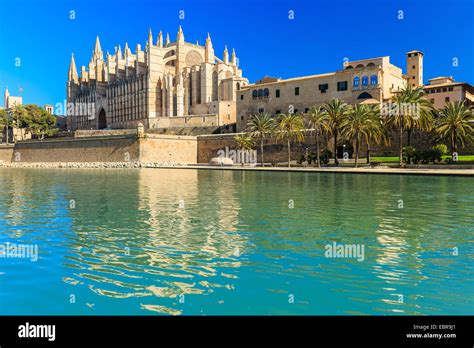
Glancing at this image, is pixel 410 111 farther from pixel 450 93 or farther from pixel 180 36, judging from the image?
pixel 180 36

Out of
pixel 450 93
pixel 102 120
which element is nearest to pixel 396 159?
pixel 450 93

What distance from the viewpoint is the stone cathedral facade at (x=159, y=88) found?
259 ft

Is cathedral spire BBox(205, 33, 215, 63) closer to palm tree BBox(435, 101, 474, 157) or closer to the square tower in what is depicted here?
the square tower

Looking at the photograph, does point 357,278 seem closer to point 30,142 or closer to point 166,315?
point 166,315

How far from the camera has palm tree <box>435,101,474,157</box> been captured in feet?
121

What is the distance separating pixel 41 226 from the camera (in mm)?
12383

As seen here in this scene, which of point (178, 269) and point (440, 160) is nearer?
point (178, 269)

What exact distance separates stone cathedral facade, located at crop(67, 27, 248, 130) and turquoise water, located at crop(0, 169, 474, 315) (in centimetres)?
5955

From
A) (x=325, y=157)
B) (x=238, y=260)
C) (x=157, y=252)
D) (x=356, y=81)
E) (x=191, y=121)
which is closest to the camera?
(x=238, y=260)

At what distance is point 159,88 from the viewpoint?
8944cm

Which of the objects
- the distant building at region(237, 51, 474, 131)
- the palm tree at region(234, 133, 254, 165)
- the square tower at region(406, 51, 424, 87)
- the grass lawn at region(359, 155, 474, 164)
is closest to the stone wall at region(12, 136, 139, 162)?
the palm tree at region(234, 133, 254, 165)

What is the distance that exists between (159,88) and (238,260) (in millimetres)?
85061
